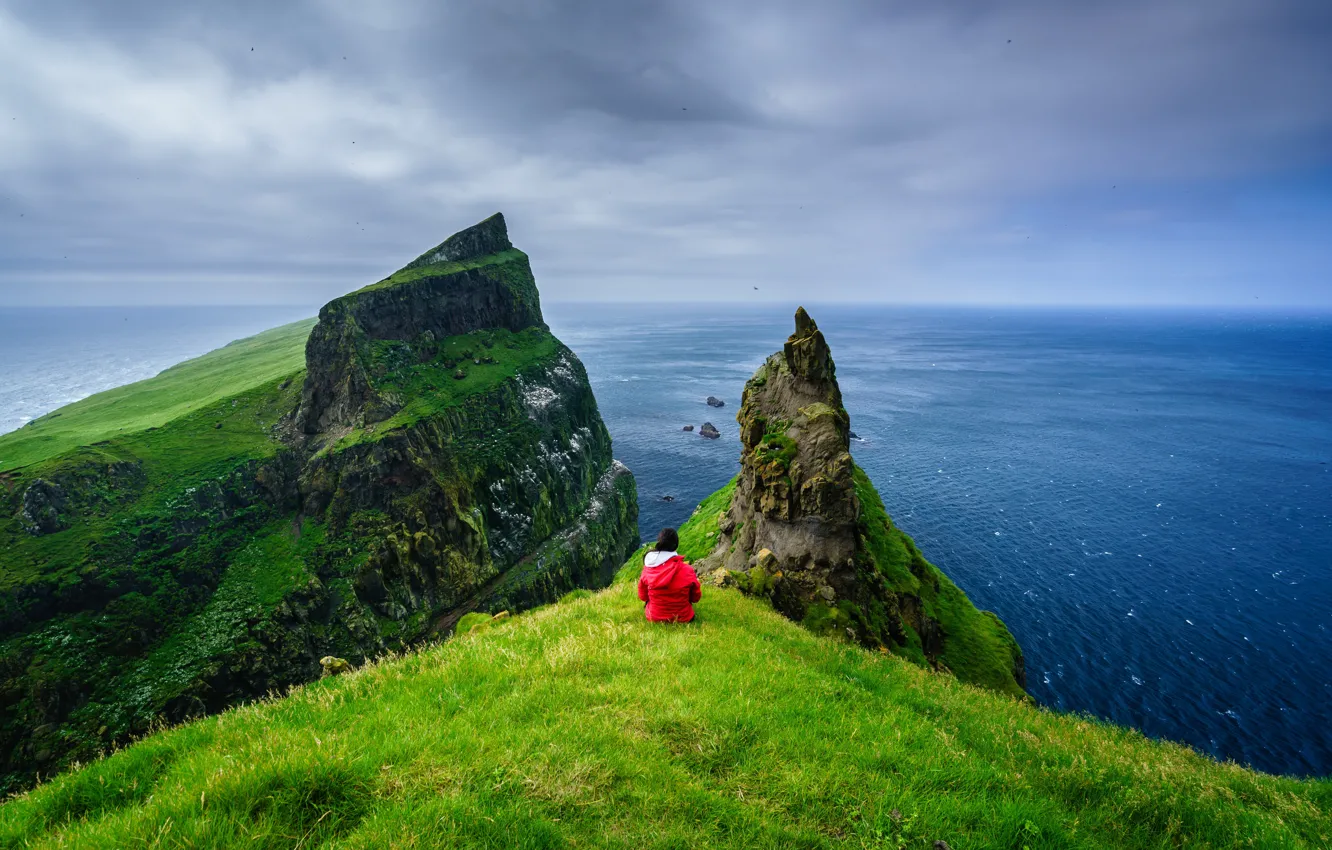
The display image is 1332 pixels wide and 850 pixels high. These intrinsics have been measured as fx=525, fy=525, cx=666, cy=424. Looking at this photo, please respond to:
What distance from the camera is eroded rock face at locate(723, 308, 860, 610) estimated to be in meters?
21.4

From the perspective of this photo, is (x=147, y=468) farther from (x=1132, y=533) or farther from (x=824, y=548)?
(x=1132, y=533)

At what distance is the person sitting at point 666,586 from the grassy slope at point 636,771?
1416mm

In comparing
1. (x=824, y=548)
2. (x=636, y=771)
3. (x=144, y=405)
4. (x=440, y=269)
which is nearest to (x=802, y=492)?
(x=824, y=548)

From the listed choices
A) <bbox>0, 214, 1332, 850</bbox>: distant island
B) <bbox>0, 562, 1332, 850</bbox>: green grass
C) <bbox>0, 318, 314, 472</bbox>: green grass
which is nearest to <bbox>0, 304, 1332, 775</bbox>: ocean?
<bbox>0, 214, 1332, 850</bbox>: distant island

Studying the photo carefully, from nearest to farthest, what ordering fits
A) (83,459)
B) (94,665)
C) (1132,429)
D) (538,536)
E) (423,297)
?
1. (94,665)
2. (83,459)
3. (538,536)
4. (423,297)
5. (1132,429)

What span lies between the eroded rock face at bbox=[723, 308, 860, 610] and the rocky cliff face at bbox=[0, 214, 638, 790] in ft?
107

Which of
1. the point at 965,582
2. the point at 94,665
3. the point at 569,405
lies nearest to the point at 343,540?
the point at 94,665

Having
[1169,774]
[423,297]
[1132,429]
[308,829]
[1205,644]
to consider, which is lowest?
[1205,644]

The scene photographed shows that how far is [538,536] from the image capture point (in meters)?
73.9

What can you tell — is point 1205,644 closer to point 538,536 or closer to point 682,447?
point 538,536

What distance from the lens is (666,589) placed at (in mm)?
12461

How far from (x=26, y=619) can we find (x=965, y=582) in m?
90.8

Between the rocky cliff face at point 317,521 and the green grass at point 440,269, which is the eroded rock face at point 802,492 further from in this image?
the green grass at point 440,269

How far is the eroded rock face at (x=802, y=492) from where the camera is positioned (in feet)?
70.3
